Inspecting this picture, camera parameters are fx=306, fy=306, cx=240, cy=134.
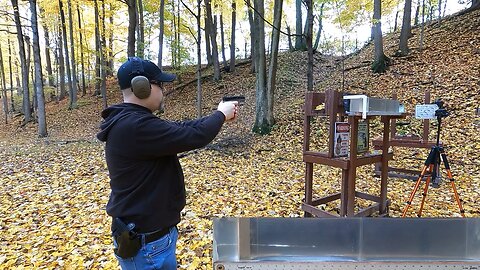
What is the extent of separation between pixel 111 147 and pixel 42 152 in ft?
32.2

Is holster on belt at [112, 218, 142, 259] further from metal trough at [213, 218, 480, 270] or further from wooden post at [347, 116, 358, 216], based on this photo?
wooden post at [347, 116, 358, 216]

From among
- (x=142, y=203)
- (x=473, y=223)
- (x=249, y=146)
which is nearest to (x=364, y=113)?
(x=473, y=223)

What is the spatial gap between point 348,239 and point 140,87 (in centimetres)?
132

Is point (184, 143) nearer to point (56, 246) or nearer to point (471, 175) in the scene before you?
point (56, 246)

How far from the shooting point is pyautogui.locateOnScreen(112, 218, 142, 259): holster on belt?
5.38ft

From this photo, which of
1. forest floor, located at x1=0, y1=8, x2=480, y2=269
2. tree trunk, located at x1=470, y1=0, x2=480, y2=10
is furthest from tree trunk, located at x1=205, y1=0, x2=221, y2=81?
tree trunk, located at x1=470, y1=0, x2=480, y2=10

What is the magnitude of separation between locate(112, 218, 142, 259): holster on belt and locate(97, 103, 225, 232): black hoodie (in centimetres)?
4

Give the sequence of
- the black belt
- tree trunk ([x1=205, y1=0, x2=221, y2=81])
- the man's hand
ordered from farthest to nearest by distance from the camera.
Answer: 1. tree trunk ([x1=205, y1=0, x2=221, y2=81])
2. the man's hand
3. the black belt

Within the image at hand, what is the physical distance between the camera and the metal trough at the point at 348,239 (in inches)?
55.0

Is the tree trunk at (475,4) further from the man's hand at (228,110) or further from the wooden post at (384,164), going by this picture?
the man's hand at (228,110)

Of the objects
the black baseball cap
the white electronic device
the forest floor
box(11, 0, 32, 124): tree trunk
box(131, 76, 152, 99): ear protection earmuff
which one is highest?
box(11, 0, 32, 124): tree trunk

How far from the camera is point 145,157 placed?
5.40ft

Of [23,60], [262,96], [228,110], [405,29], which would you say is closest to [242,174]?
[262,96]

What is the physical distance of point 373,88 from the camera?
39.3 feet
